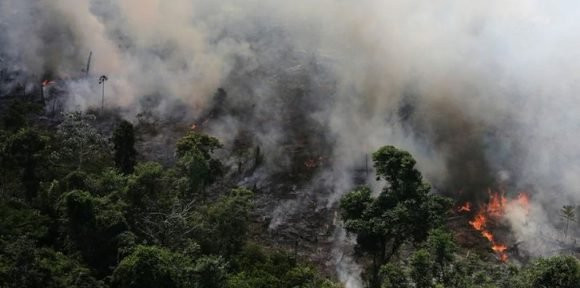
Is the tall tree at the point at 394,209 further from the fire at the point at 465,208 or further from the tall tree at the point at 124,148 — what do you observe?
the tall tree at the point at 124,148

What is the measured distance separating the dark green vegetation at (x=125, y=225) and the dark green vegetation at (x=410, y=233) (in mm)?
5828

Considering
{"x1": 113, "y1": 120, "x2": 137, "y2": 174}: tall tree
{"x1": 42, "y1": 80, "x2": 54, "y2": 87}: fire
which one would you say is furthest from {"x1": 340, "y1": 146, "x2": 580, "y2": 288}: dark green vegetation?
{"x1": 42, "y1": 80, "x2": 54, "y2": 87}: fire

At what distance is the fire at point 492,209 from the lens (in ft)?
236

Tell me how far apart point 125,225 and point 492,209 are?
137ft

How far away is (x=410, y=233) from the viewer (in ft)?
185

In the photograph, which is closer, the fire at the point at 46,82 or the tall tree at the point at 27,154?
the tall tree at the point at 27,154

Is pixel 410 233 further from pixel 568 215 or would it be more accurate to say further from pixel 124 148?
pixel 124 148

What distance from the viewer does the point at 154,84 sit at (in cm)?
10056

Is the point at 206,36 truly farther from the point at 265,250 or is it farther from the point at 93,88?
the point at 265,250

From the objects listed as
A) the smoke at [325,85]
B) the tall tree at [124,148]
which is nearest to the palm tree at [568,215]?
the smoke at [325,85]

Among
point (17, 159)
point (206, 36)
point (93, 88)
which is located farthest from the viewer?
point (206, 36)

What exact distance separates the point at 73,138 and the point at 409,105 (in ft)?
146

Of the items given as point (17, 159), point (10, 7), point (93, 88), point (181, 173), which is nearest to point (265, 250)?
point (181, 173)

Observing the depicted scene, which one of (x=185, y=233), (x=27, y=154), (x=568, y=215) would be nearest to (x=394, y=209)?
(x=185, y=233)
